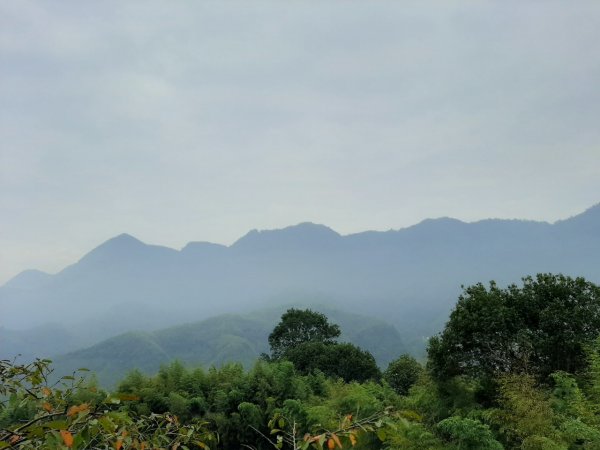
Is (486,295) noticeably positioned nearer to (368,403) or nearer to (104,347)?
(368,403)

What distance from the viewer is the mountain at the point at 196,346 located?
362 feet

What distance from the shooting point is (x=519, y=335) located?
1147cm

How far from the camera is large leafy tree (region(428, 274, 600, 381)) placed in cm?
1130

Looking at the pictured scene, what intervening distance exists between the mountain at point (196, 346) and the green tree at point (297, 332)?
74.4 m

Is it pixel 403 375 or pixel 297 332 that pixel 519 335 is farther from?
pixel 297 332

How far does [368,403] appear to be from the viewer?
1002 centimetres

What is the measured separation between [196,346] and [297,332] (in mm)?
112087

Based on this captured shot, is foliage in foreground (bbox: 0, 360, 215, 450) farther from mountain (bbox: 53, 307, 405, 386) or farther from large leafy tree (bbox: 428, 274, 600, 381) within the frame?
mountain (bbox: 53, 307, 405, 386)

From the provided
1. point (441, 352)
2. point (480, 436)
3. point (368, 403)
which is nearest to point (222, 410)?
point (368, 403)

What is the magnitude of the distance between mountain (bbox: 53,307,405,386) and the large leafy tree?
91059 mm

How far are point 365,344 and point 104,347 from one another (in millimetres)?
75907

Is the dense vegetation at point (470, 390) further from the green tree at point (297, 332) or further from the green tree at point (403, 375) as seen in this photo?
the green tree at point (297, 332)

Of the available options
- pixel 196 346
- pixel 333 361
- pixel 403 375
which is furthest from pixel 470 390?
pixel 196 346

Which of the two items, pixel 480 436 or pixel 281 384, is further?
pixel 281 384
